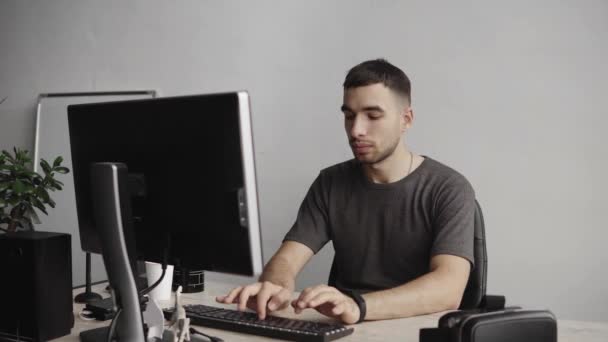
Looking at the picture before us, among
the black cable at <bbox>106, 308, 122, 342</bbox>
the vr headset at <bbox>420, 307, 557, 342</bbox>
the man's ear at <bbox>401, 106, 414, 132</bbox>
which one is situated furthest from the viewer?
the man's ear at <bbox>401, 106, 414, 132</bbox>

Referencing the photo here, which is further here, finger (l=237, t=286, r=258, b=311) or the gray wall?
the gray wall

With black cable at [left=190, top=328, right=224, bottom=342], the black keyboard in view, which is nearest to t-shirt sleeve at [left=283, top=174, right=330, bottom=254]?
the black keyboard

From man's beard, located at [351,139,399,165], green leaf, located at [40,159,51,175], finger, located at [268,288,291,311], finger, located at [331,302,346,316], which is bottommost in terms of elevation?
finger, located at [331,302,346,316]

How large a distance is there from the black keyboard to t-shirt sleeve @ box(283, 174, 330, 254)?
2.05 ft

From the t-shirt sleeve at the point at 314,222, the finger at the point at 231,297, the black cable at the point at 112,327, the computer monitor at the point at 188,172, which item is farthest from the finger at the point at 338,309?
the t-shirt sleeve at the point at 314,222

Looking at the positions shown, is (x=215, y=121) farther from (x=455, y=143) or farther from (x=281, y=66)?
(x=281, y=66)

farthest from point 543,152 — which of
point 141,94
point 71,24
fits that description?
point 71,24

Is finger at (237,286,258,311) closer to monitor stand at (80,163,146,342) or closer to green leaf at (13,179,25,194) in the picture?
monitor stand at (80,163,146,342)

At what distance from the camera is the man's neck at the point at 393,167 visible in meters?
2.09

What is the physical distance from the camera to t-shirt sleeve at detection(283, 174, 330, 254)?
2.09 m

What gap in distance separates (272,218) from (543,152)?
4.03 feet

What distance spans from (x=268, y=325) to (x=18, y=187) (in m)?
1.30

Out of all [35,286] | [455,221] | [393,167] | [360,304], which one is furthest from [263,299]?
[393,167]

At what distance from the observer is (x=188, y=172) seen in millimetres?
1141
